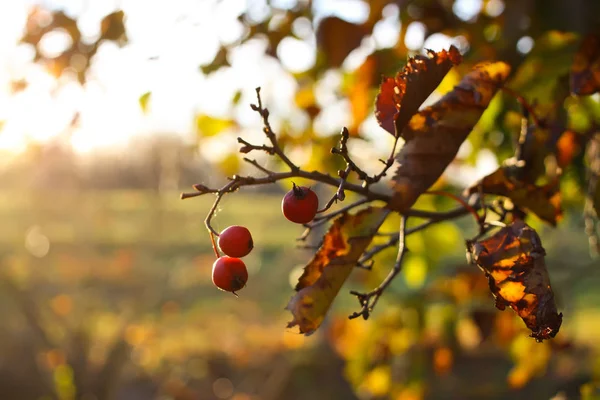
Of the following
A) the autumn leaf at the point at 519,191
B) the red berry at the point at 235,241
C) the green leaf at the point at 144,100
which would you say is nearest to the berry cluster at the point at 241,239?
the red berry at the point at 235,241

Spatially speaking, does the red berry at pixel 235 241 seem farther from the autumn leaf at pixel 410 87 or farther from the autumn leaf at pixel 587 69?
the autumn leaf at pixel 587 69

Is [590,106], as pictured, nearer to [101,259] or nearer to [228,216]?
[101,259]

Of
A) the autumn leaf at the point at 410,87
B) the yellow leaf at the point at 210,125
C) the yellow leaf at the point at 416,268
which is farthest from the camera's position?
the yellow leaf at the point at 210,125

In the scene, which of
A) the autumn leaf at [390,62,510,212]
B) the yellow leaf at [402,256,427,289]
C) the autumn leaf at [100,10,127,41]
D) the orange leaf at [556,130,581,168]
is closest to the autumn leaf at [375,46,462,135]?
the autumn leaf at [390,62,510,212]


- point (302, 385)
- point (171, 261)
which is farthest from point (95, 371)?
point (171, 261)

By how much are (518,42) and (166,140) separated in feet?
15.6

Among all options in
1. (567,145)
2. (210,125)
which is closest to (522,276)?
(567,145)

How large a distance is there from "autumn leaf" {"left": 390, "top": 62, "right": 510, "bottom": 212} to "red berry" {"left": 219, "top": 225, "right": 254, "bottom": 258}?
220 millimetres

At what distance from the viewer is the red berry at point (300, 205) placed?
70cm

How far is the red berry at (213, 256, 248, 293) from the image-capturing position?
767 millimetres

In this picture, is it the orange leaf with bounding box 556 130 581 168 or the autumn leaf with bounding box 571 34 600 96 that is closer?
the autumn leaf with bounding box 571 34 600 96

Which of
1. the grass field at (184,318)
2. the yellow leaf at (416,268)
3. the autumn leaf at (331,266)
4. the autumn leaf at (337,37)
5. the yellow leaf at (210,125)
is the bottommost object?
the grass field at (184,318)

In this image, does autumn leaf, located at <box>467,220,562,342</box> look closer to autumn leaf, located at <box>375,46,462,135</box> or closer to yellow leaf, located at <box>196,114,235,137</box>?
autumn leaf, located at <box>375,46,462,135</box>

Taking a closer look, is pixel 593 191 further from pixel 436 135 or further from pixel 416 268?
pixel 416 268
